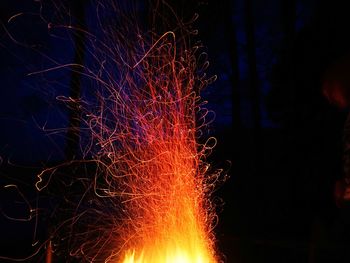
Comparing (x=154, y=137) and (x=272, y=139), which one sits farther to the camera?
(x=272, y=139)

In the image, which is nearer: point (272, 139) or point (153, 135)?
point (153, 135)

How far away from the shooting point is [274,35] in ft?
29.6

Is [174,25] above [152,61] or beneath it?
above

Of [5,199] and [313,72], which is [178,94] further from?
[5,199]

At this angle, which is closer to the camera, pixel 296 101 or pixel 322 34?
pixel 322 34

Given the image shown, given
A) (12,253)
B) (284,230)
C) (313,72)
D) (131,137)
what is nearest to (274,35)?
(284,230)

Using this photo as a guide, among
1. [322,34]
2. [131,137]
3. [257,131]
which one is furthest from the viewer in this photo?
[257,131]

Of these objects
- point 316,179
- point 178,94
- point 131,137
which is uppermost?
point 178,94

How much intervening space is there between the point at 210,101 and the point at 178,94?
5.71m

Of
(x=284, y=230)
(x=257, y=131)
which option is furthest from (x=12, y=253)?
(x=257, y=131)

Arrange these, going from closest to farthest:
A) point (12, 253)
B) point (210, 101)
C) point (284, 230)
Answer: point (12, 253) → point (284, 230) → point (210, 101)

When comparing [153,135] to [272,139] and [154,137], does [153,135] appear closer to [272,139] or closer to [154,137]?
[154,137]

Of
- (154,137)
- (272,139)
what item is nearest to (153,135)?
(154,137)

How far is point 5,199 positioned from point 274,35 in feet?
25.3
